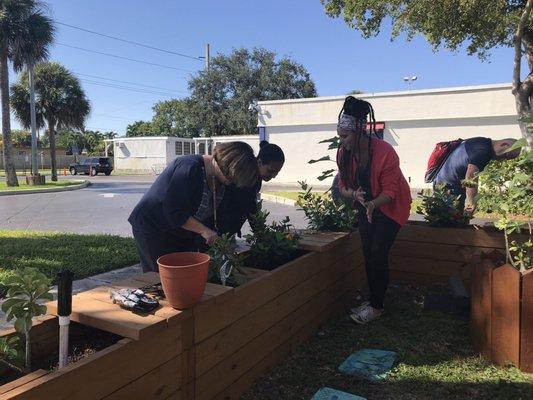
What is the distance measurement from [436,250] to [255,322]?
7.79 feet

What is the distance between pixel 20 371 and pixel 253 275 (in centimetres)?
134

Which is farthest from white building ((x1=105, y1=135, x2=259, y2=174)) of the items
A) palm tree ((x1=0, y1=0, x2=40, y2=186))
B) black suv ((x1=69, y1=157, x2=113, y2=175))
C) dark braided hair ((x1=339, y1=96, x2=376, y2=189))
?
dark braided hair ((x1=339, y1=96, x2=376, y2=189))

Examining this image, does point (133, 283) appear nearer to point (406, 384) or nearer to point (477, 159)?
point (406, 384)

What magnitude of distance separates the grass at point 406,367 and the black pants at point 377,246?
261 millimetres

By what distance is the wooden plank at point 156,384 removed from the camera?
171 cm

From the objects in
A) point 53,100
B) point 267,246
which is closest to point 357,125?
point 267,246

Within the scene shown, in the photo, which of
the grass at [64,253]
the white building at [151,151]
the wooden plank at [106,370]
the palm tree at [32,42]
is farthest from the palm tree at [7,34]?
the wooden plank at [106,370]

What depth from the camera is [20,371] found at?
1663 millimetres

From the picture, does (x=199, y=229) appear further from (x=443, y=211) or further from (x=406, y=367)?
(x=443, y=211)

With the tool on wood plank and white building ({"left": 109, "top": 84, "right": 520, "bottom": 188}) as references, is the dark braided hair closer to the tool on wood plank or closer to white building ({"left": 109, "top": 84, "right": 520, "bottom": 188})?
the tool on wood plank

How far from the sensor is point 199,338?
2.11 meters

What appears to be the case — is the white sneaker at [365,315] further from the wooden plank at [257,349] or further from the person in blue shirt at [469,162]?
the person in blue shirt at [469,162]

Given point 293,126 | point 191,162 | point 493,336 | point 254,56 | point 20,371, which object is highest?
point 254,56

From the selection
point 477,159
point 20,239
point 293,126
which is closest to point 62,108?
point 293,126
